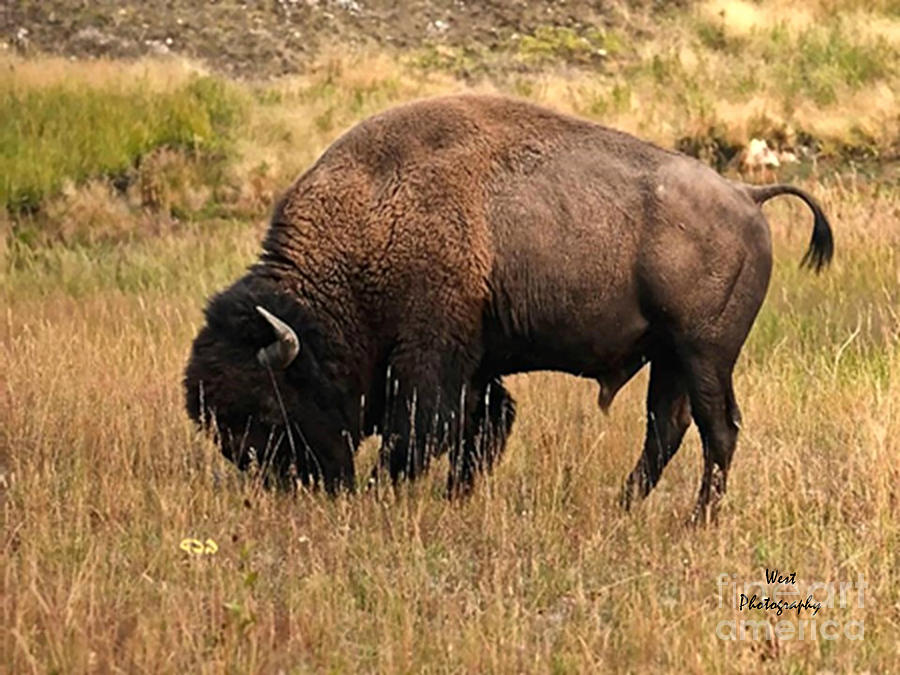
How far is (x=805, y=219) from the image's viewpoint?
13438 millimetres

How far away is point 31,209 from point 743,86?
976cm

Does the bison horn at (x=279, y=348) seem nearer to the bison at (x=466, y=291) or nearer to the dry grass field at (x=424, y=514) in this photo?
the bison at (x=466, y=291)

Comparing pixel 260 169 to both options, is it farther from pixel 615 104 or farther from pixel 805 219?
pixel 805 219

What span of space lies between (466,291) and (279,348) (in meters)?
0.86

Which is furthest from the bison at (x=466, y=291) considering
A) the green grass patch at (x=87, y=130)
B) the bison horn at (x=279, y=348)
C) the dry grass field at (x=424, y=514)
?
the green grass patch at (x=87, y=130)

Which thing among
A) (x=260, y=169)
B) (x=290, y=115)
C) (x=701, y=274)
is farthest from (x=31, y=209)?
(x=701, y=274)

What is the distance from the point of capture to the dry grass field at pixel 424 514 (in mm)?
4805

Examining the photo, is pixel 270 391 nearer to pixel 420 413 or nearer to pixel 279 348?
pixel 279 348

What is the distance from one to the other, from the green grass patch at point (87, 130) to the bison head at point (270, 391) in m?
9.07

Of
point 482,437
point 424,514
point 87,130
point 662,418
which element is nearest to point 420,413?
point 424,514

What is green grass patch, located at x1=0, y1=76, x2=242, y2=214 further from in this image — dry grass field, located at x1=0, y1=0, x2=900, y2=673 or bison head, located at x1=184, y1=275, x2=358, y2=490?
bison head, located at x1=184, y1=275, x2=358, y2=490

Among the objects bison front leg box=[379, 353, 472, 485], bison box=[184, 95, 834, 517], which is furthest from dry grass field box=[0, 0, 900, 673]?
bison box=[184, 95, 834, 517]

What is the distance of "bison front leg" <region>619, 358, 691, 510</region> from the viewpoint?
7094mm

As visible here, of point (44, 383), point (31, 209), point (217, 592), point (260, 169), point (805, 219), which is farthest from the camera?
point (260, 169)
